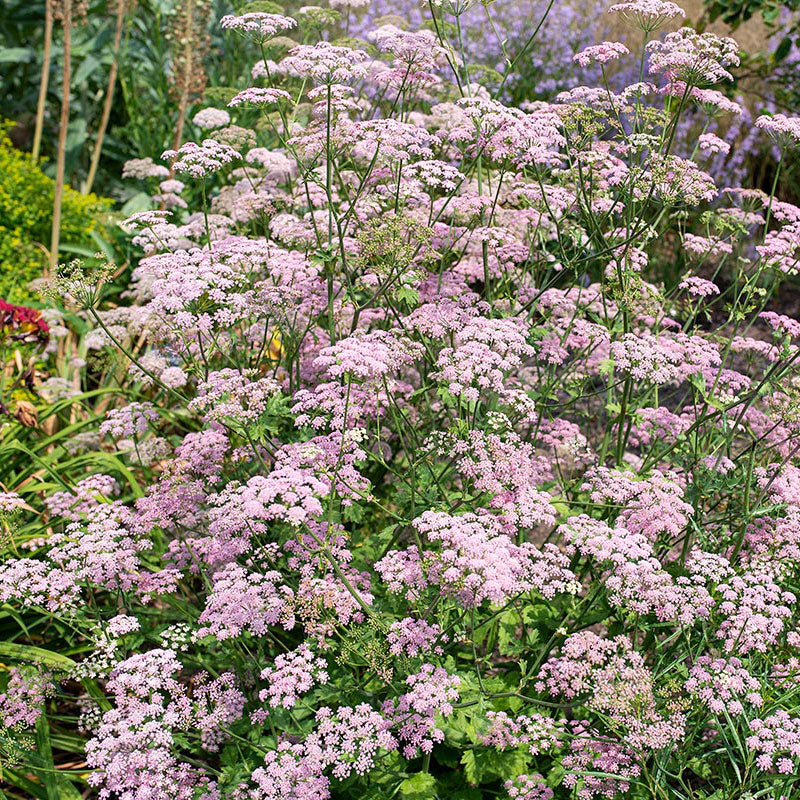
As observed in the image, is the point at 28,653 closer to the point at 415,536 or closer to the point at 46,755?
the point at 46,755

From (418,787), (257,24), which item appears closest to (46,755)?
(418,787)

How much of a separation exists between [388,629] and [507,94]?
9.13 m

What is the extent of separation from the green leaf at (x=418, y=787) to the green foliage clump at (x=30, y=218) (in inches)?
239

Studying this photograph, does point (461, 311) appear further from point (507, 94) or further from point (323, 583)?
point (507, 94)

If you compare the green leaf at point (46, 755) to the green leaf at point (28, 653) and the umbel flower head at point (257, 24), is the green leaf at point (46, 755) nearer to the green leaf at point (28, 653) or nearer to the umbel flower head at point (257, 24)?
the green leaf at point (28, 653)

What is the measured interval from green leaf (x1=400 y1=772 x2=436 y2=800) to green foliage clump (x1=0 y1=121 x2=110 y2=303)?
6078 mm

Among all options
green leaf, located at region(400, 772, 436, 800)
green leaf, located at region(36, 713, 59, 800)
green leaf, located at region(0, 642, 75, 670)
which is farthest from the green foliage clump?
green leaf, located at region(400, 772, 436, 800)

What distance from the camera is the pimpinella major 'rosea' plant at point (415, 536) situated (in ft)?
9.44

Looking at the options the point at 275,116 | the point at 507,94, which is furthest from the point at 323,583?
the point at 507,94

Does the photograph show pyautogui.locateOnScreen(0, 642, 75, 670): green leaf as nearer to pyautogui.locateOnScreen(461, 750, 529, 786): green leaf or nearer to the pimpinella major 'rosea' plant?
the pimpinella major 'rosea' plant

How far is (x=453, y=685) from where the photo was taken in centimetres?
290

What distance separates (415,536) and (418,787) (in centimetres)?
100

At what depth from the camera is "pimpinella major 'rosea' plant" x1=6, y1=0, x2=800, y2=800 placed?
288cm

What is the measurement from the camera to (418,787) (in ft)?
10.2
